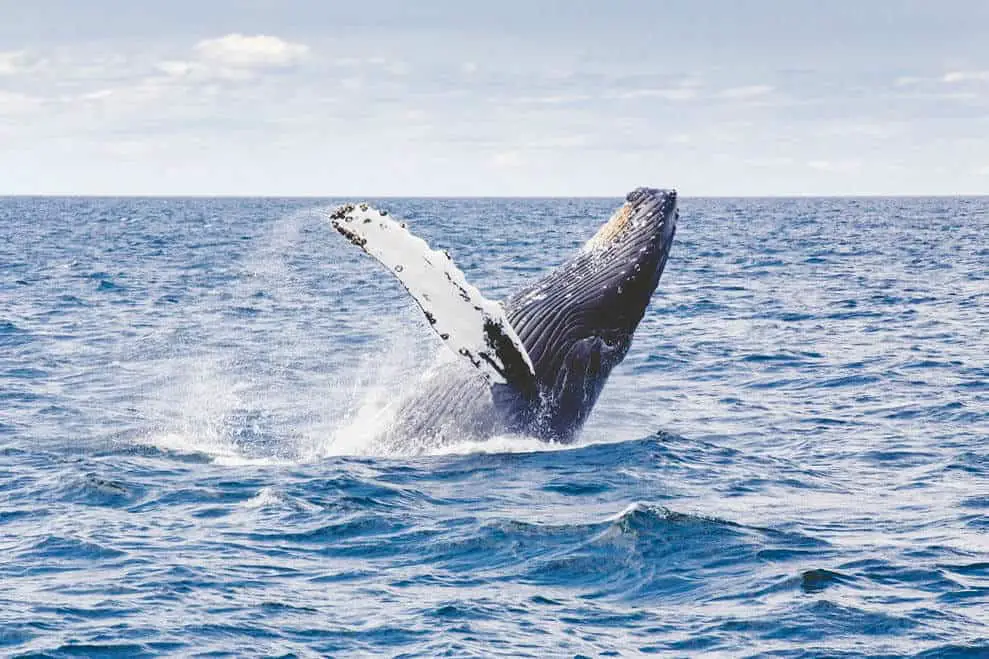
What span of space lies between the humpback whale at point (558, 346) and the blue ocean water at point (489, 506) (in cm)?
28

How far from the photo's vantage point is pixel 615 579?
335 inches

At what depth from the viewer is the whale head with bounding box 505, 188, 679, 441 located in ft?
34.6

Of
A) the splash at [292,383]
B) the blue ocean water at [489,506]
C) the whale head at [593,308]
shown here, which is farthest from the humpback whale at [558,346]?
the blue ocean water at [489,506]

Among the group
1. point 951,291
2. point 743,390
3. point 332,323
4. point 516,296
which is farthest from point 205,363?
point 951,291

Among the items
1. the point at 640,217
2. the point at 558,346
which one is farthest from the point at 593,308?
the point at 640,217

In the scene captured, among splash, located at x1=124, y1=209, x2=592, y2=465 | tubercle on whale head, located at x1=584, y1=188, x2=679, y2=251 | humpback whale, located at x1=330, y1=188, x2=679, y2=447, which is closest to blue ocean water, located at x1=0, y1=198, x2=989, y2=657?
splash, located at x1=124, y1=209, x2=592, y2=465

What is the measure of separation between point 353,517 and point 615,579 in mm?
2111

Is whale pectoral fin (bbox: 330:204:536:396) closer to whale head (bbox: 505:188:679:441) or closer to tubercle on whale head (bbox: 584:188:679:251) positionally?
whale head (bbox: 505:188:679:441)

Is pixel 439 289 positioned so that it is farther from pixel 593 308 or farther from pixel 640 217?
pixel 640 217

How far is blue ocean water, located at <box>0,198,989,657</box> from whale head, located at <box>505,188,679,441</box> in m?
0.70

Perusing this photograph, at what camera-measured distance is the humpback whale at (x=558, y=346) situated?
34.1 feet

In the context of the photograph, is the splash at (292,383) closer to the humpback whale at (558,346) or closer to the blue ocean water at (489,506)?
the blue ocean water at (489,506)

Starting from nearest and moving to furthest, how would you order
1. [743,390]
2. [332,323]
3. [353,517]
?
[353,517] < [743,390] < [332,323]

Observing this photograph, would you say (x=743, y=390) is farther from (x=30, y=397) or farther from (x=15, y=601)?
(x=15, y=601)
